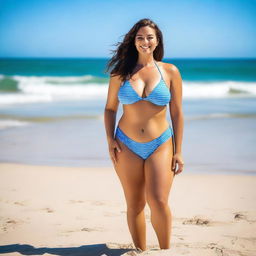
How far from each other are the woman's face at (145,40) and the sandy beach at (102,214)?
1618 mm

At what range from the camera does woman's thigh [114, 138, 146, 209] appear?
122 inches

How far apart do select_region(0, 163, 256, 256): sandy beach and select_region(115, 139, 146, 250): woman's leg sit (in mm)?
201

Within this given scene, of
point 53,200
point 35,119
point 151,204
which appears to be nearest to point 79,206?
point 53,200

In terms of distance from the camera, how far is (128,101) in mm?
3133

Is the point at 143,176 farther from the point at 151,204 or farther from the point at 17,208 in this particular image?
the point at 17,208

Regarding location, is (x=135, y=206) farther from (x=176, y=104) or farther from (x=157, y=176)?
(x=176, y=104)

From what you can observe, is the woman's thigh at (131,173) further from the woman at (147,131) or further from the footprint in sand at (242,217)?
the footprint in sand at (242,217)

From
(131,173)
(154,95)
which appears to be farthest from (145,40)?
(131,173)

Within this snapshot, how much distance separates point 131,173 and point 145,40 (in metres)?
1.07

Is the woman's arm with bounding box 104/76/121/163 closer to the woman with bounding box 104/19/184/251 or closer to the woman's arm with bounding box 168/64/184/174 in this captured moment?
the woman with bounding box 104/19/184/251

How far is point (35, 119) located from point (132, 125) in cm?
872

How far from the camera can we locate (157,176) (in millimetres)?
3033

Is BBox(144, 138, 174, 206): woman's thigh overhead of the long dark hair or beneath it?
beneath

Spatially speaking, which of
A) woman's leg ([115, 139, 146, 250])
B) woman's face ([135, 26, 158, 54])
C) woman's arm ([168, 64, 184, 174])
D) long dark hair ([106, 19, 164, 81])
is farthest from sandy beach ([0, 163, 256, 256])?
woman's face ([135, 26, 158, 54])
